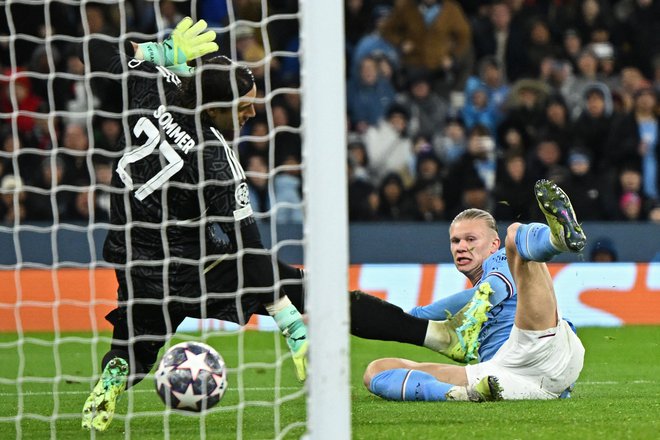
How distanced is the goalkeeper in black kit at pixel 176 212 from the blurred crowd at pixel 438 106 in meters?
5.28

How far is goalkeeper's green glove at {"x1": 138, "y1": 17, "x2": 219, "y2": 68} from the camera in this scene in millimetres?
5520

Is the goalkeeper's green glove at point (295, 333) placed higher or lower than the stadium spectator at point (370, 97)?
lower

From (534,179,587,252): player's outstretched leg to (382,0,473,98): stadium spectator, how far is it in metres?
7.57

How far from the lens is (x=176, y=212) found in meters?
5.54

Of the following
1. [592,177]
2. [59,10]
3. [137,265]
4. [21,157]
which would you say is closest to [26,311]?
[21,157]

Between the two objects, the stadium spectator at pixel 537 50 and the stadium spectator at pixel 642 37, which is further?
the stadium spectator at pixel 642 37

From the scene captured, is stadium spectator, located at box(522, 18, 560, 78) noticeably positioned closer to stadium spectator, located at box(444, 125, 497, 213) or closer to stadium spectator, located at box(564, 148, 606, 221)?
stadium spectator, located at box(444, 125, 497, 213)

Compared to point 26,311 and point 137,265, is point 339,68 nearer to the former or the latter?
point 137,265

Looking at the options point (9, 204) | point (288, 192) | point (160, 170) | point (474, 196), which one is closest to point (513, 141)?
point (474, 196)

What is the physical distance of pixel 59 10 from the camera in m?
11.9

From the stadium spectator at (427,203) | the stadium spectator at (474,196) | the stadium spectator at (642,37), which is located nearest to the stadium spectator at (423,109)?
the stadium spectator at (427,203)

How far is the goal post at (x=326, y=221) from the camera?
3.91m

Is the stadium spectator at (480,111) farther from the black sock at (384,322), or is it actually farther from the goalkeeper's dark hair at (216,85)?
the goalkeeper's dark hair at (216,85)

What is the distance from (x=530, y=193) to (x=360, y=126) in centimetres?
193
